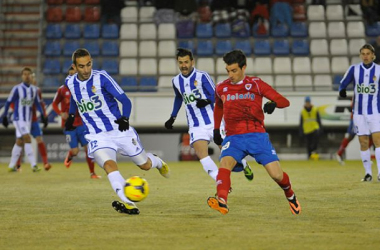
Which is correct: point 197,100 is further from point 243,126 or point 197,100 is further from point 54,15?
point 54,15

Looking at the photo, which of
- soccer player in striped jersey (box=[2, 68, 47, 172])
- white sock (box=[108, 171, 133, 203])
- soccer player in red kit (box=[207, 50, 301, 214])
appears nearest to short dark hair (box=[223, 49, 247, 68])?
soccer player in red kit (box=[207, 50, 301, 214])

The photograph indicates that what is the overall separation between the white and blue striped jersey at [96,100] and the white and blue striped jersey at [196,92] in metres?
2.04

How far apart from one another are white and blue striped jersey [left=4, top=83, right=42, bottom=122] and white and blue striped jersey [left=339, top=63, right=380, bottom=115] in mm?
7801

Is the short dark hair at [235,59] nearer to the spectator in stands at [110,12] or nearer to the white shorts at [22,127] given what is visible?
the white shorts at [22,127]

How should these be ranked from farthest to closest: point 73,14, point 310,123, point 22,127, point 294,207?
point 73,14 < point 310,123 < point 22,127 < point 294,207

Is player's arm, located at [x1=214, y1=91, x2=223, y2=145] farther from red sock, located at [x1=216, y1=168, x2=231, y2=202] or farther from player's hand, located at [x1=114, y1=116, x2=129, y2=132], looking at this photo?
player's hand, located at [x1=114, y1=116, x2=129, y2=132]

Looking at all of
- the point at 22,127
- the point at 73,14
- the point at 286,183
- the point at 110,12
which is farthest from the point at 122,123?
the point at 73,14

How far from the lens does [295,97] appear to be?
69.0 ft

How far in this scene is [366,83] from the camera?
36.2 feet

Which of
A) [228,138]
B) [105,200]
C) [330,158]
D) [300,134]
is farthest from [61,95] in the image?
[330,158]

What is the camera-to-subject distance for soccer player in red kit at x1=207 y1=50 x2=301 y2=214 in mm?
6727

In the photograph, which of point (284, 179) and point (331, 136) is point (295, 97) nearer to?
point (331, 136)

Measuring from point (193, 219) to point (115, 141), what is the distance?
1.51m

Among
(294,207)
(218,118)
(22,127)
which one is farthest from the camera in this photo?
(22,127)
